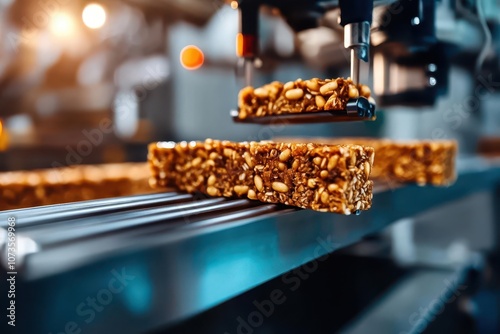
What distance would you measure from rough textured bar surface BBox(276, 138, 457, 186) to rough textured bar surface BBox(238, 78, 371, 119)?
417mm

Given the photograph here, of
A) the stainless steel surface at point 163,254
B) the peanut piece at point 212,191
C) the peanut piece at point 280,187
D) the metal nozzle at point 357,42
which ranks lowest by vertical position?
the stainless steel surface at point 163,254

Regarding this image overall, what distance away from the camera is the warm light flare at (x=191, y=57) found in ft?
8.50

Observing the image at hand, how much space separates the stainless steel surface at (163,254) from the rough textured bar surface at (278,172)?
0.12 feet

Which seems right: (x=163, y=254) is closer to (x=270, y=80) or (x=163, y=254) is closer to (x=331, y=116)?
(x=331, y=116)

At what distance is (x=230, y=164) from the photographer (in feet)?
2.69

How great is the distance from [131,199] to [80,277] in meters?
0.34

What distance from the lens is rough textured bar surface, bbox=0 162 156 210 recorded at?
1126 mm

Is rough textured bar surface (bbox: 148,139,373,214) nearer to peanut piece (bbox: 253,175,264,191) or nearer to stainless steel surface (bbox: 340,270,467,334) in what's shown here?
peanut piece (bbox: 253,175,264,191)

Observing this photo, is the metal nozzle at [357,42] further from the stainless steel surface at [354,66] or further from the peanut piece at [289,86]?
the peanut piece at [289,86]

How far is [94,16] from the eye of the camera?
7.52 feet

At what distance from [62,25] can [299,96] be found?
1879mm

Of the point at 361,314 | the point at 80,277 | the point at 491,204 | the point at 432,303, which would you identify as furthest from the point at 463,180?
the point at 80,277

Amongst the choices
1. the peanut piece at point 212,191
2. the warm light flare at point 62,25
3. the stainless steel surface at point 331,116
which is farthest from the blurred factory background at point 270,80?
the peanut piece at point 212,191

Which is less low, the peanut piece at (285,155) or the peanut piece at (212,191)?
the peanut piece at (285,155)
